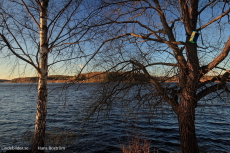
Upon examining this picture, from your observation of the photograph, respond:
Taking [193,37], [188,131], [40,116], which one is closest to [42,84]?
[40,116]

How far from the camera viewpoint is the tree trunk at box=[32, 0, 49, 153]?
5.80m

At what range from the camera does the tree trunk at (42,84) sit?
19.0 feet

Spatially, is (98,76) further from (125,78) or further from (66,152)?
(66,152)

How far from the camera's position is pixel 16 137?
9.21m

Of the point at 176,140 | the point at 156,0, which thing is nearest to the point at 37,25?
the point at 156,0

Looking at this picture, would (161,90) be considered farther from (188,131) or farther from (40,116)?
(40,116)

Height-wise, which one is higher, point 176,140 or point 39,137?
point 39,137

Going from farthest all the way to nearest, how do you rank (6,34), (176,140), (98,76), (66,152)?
(176,140) → (66,152) → (6,34) → (98,76)

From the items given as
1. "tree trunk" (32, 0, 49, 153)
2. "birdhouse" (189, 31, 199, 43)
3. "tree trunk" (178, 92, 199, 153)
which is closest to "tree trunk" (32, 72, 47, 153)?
"tree trunk" (32, 0, 49, 153)

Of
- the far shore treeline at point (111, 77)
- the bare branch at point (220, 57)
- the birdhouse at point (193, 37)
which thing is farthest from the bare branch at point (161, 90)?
Answer: the birdhouse at point (193, 37)

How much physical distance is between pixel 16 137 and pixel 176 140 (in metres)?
7.97

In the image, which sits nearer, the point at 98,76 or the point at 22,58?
the point at 98,76

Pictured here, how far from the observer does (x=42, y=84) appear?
5.82m

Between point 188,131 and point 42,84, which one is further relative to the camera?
point 42,84
